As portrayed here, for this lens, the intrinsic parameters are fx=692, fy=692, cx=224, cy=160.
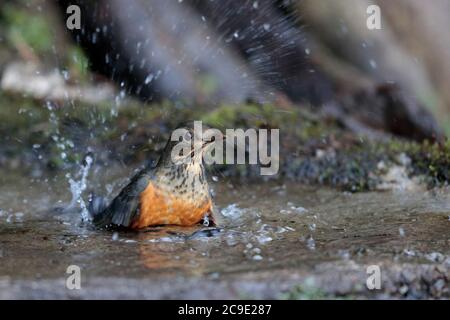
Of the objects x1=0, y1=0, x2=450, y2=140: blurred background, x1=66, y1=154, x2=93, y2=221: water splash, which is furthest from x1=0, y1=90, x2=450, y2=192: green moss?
x1=0, y1=0, x2=450, y2=140: blurred background

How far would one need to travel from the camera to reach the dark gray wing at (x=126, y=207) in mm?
4027

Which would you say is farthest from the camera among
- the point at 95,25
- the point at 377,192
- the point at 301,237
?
the point at 95,25

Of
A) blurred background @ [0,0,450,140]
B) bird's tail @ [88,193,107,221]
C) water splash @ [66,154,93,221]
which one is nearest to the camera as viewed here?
bird's tail @ [88,193,107,221]

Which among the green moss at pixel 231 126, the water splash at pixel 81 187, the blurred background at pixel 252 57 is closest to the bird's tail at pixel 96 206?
the water splash at pixel 81 187

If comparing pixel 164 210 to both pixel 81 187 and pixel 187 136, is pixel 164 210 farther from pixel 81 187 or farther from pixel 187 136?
pixel 81 187

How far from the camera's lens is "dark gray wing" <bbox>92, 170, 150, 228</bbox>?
13.2 feet

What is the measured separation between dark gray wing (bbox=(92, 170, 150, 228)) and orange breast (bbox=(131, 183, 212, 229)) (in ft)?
0.11

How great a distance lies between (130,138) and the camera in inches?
235

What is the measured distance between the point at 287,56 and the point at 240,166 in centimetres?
198

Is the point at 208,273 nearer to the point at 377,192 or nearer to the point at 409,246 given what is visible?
the point at 409,246

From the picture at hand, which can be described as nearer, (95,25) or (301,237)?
(301,237)

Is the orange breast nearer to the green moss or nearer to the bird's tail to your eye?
the bird's tail

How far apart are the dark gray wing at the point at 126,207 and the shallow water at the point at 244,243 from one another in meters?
0.14
